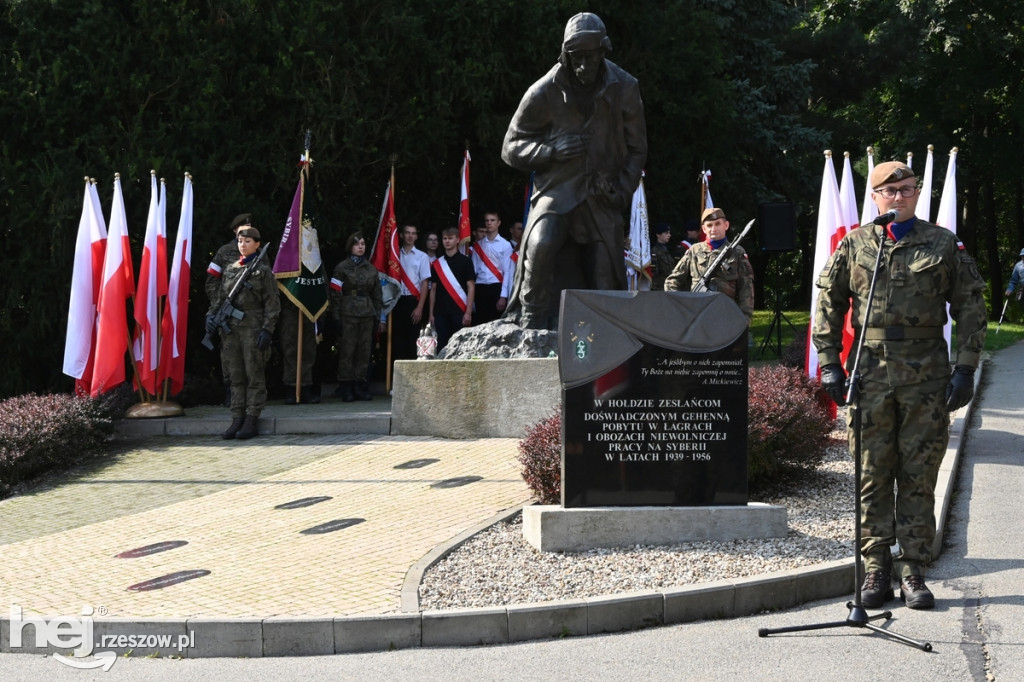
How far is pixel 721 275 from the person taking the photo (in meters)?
12.1

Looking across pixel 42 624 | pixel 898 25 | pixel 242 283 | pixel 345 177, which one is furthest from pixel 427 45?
pixel 898 25

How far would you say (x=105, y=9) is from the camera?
655 inches

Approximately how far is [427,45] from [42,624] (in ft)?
41.6

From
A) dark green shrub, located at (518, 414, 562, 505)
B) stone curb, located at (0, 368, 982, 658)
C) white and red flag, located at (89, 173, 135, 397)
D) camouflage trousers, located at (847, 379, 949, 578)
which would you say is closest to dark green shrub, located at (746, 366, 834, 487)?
dark green shrub, located at (518, 414, 562, 505)

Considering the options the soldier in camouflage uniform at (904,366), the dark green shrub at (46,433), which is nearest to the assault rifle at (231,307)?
the dark green shrub at (46,433)

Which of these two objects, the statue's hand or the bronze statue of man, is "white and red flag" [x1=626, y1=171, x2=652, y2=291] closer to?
the bronze statue of man

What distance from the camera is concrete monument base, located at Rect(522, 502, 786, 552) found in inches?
316

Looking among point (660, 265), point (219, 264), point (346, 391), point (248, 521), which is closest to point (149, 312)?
point (219, 264)

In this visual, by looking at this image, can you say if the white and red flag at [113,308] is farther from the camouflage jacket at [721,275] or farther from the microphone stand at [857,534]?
the microphone stand at [857,534]

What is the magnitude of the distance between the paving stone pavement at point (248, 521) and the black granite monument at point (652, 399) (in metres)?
1.23

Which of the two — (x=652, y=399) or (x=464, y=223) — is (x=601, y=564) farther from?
(x=464, y=223)

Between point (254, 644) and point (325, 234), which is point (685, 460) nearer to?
point (254, 644)

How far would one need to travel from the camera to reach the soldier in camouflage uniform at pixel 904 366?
6914 mm

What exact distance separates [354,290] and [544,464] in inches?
292
